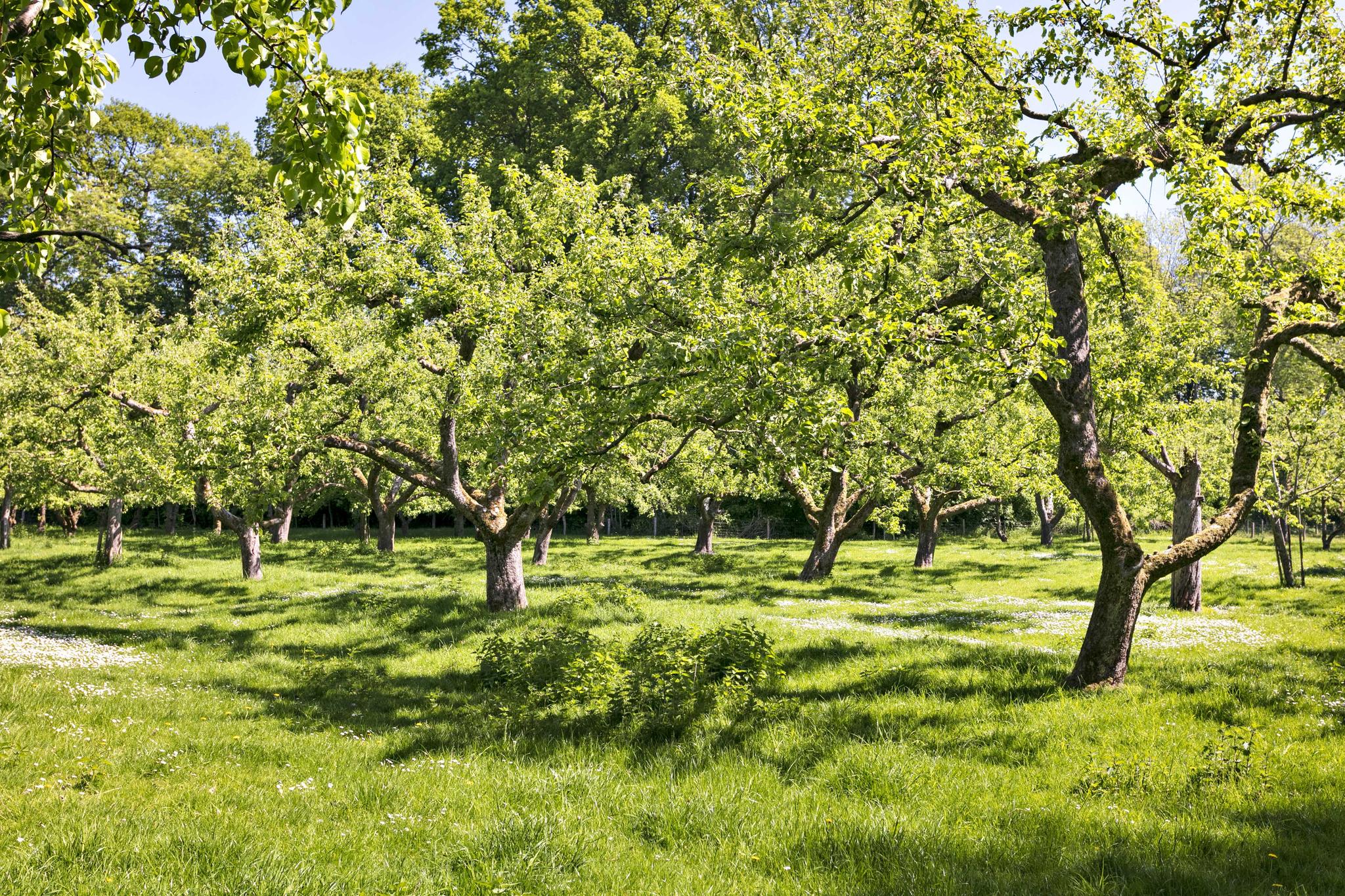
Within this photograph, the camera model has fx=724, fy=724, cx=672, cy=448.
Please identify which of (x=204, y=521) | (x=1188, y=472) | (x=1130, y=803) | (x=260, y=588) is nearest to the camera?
(x=1130, y=803)

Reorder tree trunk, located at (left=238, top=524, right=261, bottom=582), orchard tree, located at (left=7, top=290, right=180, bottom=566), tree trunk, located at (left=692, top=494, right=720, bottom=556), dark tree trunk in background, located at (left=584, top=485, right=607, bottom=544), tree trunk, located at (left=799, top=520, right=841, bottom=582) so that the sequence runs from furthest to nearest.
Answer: dark tree trunk in background, located at (left=584, top=485, right=607, bottom=544), tree trunk, located at (left=692, top=494, right=720, bottom=556), tree trunk, located at (left=799, top=520, right=841, bottom=582), tree trunk, located at (left=238, top=524, right=261, bottom=582), orchard tree, located at (left=7, top=290, right=180, bottom=566)

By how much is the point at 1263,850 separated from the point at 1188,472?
1629cm

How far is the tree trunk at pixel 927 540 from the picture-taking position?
3234 cm

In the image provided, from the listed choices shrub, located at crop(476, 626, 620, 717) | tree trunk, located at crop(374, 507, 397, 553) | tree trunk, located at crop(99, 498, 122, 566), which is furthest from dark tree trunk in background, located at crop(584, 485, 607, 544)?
shrub, located at crop(476, 626, 620, 717)

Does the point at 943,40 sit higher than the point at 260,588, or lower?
higher

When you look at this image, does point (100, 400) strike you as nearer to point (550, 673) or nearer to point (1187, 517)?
point (550, 673)

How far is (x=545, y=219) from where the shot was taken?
58.0ft

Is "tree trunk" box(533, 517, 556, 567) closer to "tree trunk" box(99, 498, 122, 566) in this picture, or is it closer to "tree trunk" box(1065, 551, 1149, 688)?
"tree trunk" box(99, 498, 122, 566)

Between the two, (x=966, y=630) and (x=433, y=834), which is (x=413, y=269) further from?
(x=966, y=630)

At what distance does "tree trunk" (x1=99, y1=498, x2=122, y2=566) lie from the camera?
91.4 ft

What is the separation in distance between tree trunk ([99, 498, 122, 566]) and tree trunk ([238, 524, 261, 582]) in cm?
653

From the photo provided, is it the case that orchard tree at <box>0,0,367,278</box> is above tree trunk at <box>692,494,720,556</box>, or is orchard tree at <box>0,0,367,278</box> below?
above

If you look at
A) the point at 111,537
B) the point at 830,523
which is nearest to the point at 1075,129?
the point at 830,523

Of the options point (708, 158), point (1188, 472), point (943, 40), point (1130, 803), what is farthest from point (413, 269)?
point (1188, 472)
